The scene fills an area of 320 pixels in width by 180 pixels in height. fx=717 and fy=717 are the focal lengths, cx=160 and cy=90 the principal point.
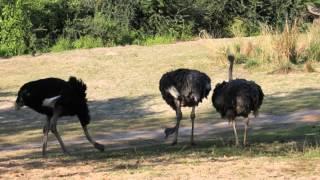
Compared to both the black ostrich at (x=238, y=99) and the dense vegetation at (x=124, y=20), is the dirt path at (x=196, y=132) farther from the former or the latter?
the dense vegetation at (x=124, y=20)

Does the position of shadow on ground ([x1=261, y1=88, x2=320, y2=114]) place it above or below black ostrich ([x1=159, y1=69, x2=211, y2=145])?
below

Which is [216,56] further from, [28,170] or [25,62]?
[28,170]

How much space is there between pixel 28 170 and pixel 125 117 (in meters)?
7.53

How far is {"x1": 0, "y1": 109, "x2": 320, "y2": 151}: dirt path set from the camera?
12.8m

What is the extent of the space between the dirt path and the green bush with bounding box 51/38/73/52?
49.2 ft

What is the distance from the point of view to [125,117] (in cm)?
1650

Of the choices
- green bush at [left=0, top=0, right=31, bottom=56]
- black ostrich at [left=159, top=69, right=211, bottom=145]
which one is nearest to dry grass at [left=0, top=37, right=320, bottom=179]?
black ostrich at [left=159, top=69, right=211, bottom=145]

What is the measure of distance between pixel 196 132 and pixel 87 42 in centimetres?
1621

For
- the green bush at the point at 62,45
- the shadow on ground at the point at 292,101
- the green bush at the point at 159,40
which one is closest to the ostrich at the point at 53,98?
the shadow on ground at the point at 292,101

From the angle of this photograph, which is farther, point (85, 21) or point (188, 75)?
point (85, 21)

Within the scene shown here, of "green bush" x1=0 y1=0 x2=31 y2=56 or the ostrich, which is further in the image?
"green bush" x1=0 y1=0 x2=31 y2=56

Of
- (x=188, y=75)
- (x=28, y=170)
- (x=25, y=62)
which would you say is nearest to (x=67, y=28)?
(x=25, y=62)

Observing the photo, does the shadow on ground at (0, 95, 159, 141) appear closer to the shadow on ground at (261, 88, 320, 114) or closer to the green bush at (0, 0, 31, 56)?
the shadow on ground at (261, 88, 320, 114)

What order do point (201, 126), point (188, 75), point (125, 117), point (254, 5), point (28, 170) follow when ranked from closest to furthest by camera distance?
point (28, 170) < point (188, 75) < point (201, 126) < point (125, 117) < point (254, 5)
